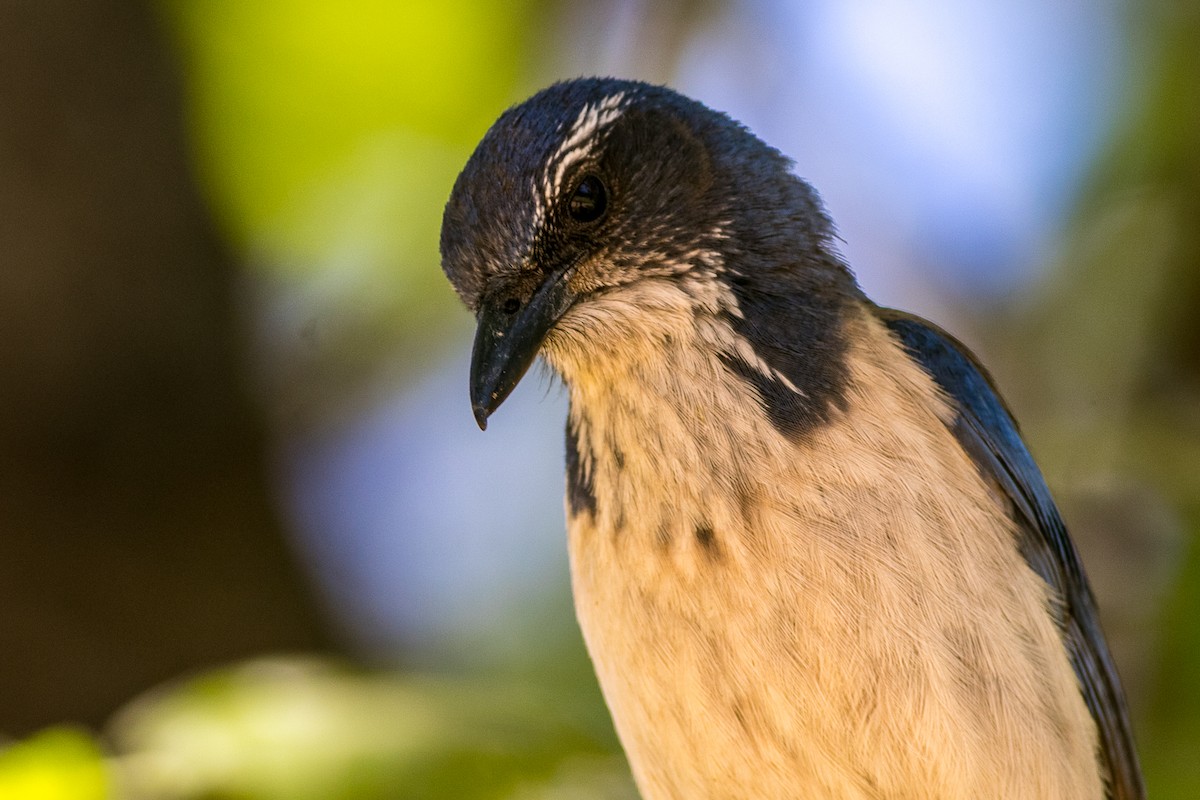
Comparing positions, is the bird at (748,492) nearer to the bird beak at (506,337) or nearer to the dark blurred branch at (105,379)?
the bird beak at (506,337)

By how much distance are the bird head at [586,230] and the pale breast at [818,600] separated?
0.18 m

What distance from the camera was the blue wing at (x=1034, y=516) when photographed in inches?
97.0

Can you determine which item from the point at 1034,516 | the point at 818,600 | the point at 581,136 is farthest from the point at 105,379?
the point at 1034,516

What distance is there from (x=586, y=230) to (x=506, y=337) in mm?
276

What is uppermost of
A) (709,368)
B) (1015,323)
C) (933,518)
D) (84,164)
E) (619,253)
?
(84,164)

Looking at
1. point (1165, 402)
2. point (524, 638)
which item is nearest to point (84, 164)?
point (524, 638)

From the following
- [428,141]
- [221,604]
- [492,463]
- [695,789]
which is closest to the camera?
[695,789]

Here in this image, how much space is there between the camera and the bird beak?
7.22ft

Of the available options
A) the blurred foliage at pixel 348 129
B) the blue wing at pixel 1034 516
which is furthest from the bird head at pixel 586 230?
the blurred foliage at pixel 348 129

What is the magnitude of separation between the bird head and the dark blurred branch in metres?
2.04

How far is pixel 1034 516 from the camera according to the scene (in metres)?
2.52

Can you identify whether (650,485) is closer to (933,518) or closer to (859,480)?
(859,480)

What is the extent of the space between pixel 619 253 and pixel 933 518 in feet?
2.74

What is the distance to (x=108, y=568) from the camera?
3.91m
